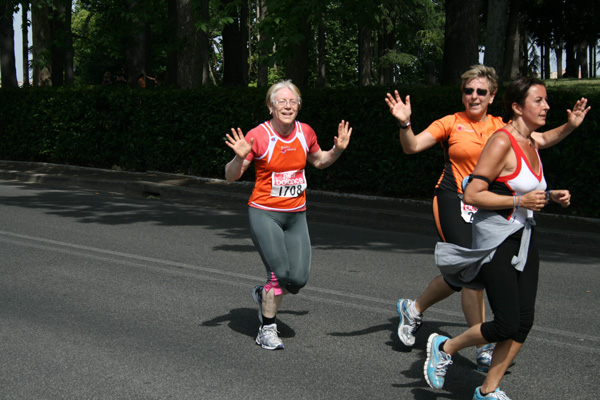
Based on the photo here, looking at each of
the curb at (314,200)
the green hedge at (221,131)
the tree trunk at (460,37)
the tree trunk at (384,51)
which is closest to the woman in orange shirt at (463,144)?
the curb at (314,200)

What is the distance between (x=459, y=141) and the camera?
5152mm

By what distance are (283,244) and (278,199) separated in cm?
31

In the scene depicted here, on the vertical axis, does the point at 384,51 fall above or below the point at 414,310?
above

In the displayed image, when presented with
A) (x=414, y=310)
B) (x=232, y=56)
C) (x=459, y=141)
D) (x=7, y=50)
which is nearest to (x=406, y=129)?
(x=459, y=141)

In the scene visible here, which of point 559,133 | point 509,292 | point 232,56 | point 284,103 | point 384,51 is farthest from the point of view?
point 384,51

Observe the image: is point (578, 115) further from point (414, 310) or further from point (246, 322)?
point (246, 322)

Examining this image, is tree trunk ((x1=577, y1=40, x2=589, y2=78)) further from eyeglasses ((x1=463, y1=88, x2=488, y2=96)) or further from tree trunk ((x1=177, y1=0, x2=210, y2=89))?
eyeglasses ((x1=463, y1=88, x2=488, y2=96))

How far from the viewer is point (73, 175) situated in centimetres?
1673

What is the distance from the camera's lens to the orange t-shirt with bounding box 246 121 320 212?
17.4 ft

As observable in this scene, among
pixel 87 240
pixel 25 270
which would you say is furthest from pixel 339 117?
pixel 25 270

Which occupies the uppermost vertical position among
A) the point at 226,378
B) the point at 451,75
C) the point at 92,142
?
the point at 451,75

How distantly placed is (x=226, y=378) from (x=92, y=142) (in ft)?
46.6

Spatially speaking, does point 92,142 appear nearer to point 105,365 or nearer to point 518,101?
point 105,365

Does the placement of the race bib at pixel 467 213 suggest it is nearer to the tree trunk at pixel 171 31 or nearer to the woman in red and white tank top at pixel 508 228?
the woman in red and white tank top at pixel 508 228
